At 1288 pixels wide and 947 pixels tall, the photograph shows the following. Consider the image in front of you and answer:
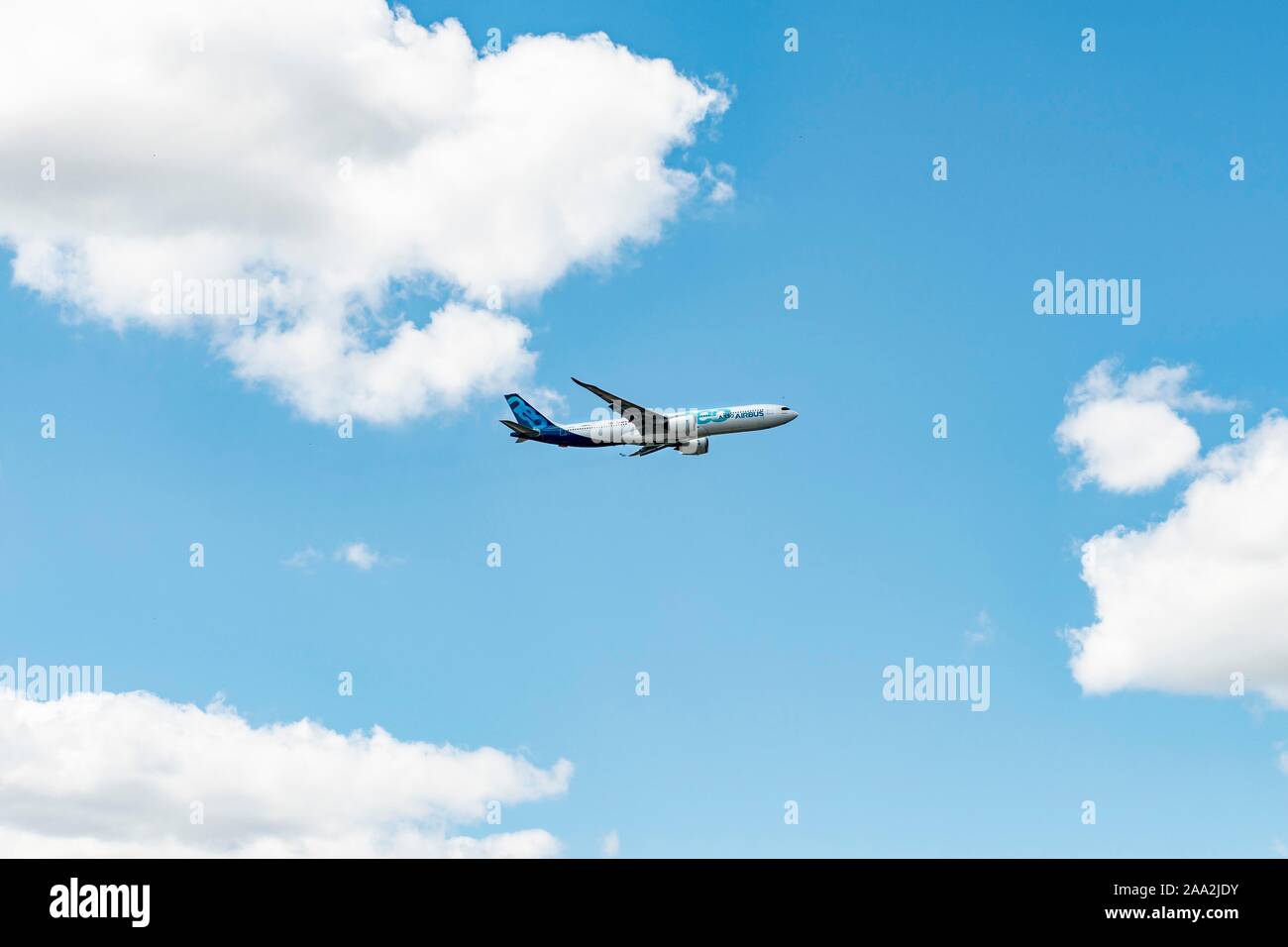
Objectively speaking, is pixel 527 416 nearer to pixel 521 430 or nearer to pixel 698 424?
pixel 521 430

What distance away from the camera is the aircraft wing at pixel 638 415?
150 metres

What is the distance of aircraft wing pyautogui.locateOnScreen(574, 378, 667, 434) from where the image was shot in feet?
491

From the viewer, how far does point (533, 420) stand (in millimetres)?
165375

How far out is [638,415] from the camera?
498ft

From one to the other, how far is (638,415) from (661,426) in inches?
127

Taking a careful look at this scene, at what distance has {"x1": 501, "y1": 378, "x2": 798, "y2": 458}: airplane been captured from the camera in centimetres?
15138

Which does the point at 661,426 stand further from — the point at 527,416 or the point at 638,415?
the point at 527,416

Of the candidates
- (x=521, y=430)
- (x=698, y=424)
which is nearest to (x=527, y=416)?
(x=521, y=430)

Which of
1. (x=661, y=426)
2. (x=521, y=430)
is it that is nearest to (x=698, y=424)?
(x=661, y=426)

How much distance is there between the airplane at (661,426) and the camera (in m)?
151
